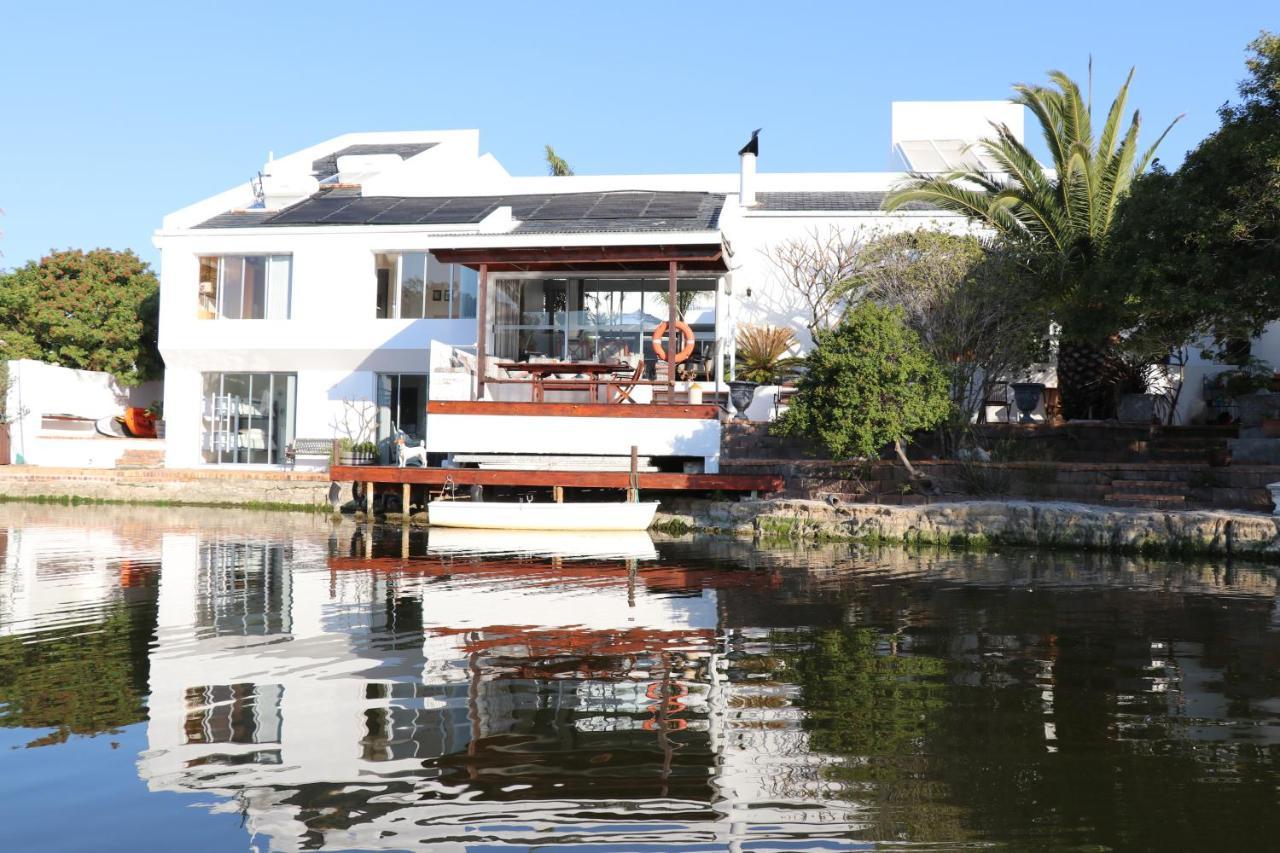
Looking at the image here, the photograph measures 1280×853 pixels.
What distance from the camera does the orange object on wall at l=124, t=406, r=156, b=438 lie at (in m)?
27.6

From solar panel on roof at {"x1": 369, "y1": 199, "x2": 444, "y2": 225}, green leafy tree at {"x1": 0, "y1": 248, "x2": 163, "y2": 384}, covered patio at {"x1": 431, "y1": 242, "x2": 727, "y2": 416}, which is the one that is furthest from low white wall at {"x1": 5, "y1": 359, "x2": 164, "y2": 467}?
covered patio at {"x1": 431, "y1": 242, "x2": 727, "y2": 416}

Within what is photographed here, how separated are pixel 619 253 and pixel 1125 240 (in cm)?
863

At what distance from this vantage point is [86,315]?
29125 mm

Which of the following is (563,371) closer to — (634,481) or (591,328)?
(634,481)

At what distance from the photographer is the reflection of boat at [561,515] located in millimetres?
16891

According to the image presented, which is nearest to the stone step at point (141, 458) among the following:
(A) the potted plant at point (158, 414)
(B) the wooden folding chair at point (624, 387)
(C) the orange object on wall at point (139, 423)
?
(A) the potted plant at point (158, 414)

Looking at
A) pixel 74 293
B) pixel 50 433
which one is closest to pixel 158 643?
pixel 50 433

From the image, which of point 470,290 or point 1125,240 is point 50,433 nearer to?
point 470,290

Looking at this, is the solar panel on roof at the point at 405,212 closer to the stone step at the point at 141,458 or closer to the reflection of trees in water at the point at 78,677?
the stone step at the point at 141,458

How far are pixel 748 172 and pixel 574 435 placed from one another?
33.1 feet

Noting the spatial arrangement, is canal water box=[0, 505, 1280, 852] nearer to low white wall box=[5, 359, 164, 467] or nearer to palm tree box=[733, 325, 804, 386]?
palm tree box=[733, 325, 804, 386]

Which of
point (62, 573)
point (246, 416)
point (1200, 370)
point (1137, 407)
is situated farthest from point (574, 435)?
point (1200, 370)

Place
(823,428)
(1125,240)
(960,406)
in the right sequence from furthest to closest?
1. (960,406)
2. (823,428)
3. (1125,240)

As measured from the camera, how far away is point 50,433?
2581cm
